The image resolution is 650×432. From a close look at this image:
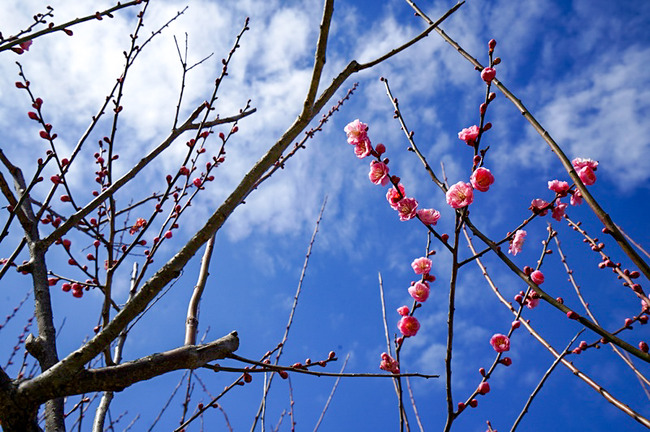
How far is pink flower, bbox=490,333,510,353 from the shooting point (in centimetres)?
230

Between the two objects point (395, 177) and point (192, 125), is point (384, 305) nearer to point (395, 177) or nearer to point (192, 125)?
point (395, 177)

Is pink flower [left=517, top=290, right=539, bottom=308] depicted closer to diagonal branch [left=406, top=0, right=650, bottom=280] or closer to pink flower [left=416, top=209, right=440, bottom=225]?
pink flower [left=416, top=209, right=440, bottom=225]

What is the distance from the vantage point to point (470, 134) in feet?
6.36

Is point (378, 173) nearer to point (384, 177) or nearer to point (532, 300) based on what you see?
point (384, 177)

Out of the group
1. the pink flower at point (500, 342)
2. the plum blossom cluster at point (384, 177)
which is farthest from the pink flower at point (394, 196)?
the pink flower at point (500, 342)

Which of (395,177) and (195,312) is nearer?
(395,177)

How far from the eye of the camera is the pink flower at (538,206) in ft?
6.08

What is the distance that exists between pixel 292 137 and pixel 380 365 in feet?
4.79

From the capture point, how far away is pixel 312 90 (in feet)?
4.51

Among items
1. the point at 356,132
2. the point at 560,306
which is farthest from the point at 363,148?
the point at 560,306

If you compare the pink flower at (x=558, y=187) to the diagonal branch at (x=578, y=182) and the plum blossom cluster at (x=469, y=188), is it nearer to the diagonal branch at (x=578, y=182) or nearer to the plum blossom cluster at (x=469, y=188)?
the plum blossom cluster at (x=469, y=188)

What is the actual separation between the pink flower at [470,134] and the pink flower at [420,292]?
824mm

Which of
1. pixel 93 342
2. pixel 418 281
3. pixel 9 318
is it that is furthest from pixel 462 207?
pixel 9 318

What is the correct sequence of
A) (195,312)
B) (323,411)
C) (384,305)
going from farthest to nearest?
(323,411), (384,305), (195,312)
